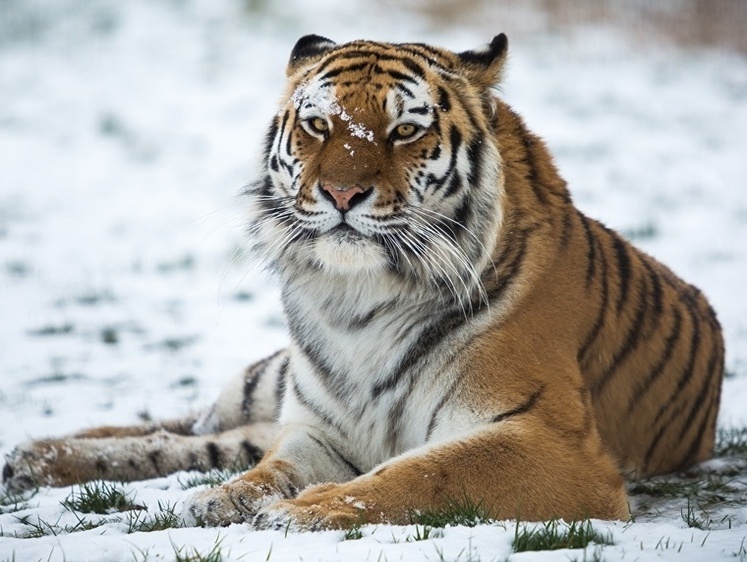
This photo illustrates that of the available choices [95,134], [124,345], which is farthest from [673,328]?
[95,134]

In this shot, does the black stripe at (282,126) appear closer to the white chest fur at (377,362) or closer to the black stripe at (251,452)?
the white chest fur at (377,362)

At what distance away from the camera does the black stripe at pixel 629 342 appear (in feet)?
11.4

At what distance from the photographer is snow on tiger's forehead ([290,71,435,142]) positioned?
3.15m

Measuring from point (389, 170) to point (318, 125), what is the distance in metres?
0.33

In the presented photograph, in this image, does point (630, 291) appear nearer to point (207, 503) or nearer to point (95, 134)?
point (207, 503)

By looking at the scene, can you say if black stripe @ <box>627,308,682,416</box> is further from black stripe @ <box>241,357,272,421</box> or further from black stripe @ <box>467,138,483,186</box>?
black stripe @ <box>241,357,272,421</box>

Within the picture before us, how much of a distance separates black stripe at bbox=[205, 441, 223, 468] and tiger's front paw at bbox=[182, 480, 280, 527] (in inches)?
45.0

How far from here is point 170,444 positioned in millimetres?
4105

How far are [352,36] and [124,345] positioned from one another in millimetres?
8028

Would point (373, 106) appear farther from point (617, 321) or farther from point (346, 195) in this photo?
point (617, 321)

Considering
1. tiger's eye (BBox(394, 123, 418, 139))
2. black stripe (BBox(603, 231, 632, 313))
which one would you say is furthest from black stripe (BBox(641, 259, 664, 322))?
tiger's eye (BBox(394, 123, 418, 139))

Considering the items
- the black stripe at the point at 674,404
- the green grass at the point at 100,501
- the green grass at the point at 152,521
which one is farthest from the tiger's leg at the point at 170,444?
the black stripe at the point at 674,404

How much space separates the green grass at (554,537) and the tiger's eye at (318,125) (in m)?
1.42

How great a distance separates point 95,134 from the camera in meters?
11.3
